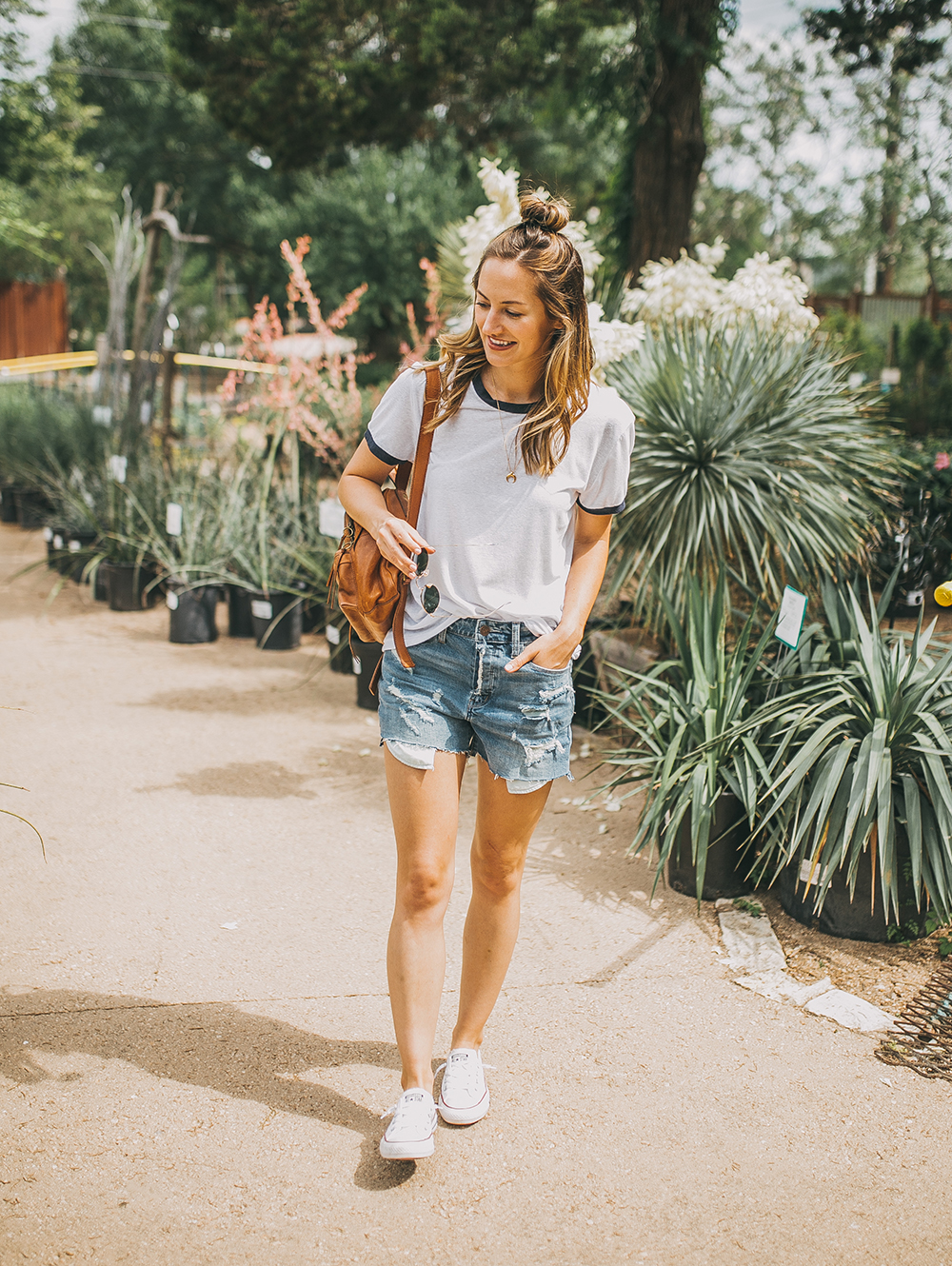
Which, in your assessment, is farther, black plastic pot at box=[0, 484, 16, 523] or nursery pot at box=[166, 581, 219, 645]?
black plastic pot at box=[0, 484, 16, 523]

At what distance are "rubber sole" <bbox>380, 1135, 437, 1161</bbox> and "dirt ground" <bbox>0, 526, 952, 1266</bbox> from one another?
0.25 ft

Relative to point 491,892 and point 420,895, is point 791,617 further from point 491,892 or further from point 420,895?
point 420,895

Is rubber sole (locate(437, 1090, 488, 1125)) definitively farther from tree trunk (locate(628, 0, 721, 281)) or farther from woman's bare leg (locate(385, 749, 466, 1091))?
tree trunk (locate(628, 0, 721, 281))

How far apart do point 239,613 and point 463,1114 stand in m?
4.57

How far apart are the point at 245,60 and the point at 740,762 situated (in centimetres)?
822

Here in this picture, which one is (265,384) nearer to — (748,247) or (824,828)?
(824,828)

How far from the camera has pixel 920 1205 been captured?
202 centimetres

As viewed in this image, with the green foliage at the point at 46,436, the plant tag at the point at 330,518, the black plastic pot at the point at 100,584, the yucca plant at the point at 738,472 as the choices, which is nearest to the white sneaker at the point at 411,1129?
the yucca plant at the point at 738,472

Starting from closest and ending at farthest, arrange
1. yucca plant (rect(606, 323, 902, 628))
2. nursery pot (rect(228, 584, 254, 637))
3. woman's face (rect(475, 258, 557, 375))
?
woman's face (rect(475, 258, 557, 375)) < yucca plant (rect(606, 323, 902, 628)) < nursery pot (rect(228, 584, 254, 637))

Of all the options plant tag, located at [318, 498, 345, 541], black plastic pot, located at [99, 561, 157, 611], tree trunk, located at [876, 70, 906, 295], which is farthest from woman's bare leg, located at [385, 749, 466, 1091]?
tree trunk, located at [876, 70, 906, 295]

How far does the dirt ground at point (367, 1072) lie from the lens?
1.92 m

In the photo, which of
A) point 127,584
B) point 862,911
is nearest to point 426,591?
point 862,911

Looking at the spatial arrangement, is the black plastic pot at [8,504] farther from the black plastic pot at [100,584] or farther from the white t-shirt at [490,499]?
the white t-shirt at [490,499]

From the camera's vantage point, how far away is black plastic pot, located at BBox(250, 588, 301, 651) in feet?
20.0
